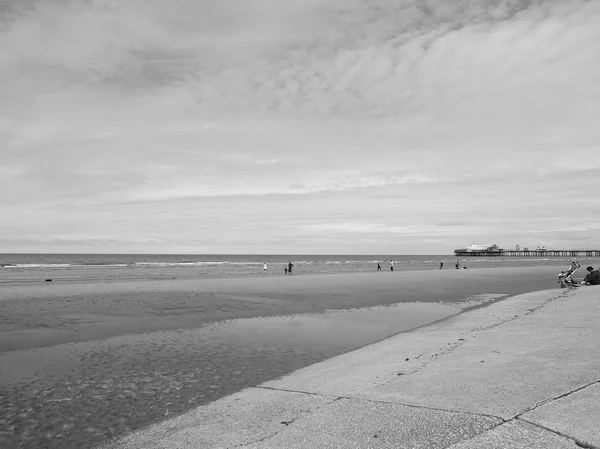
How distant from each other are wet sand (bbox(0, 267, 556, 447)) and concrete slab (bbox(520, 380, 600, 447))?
19.7ft

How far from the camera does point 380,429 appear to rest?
5574 millimetres

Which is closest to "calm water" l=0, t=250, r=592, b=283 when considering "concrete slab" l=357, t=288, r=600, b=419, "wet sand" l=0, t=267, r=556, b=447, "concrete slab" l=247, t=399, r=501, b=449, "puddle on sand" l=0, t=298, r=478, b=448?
"wet sand" l=0, t=267, r=556, b=447

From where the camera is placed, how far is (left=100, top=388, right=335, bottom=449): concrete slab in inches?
237

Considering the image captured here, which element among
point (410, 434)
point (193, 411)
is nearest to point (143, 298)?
point (193, 411)

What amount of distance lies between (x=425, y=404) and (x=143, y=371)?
24.5 ft

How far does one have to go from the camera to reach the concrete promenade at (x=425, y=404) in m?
5.16

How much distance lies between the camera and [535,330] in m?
11.9

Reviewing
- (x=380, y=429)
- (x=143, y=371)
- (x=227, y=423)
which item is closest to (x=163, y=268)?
(x=143, y=371)

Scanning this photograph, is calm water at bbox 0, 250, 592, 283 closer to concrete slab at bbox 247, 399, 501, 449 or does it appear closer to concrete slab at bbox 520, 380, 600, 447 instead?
concrete slab at bbox 247, 399, 501, 449

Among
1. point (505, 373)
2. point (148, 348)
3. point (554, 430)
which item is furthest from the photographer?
point (148, 348)

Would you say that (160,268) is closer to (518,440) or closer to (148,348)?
(148,348)

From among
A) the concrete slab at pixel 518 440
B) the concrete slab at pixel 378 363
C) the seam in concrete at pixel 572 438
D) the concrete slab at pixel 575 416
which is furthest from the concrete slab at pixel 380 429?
the concrete slab at pixel 378 363

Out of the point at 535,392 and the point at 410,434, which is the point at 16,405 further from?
the point at 535,392

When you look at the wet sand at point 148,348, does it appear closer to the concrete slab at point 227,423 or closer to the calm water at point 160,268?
the concrete slab at point 227,423
